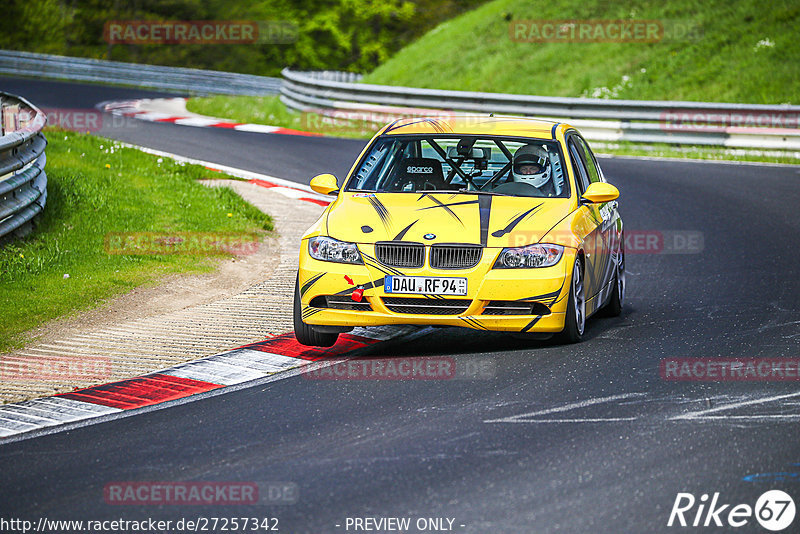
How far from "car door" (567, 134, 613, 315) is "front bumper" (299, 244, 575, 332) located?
1.95 ft

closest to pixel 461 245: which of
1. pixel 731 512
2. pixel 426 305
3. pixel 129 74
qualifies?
pixel 426 305

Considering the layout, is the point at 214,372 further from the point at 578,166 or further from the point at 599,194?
the point at 578,166

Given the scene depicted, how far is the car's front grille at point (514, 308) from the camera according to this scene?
8.02 m

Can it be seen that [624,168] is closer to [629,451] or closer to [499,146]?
[499,146]

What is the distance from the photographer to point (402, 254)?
26.5 feet

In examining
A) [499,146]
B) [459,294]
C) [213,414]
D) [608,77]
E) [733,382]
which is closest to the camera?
[213,414]

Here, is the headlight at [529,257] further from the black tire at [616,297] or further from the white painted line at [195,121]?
the white painted line at [195,121]

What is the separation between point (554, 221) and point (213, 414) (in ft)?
9.75

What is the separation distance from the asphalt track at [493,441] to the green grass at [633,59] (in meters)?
19.4

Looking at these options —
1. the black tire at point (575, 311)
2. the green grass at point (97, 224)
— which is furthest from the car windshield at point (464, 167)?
the green grass at point (97, 224)

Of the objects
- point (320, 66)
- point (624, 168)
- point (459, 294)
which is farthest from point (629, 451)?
point (320, 66)

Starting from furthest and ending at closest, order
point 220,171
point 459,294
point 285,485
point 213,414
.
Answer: point 220,171 < point 459,294 < point 213,414 < point 285,485

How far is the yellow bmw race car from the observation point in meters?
8.02

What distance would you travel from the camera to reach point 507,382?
7438 millimetres
